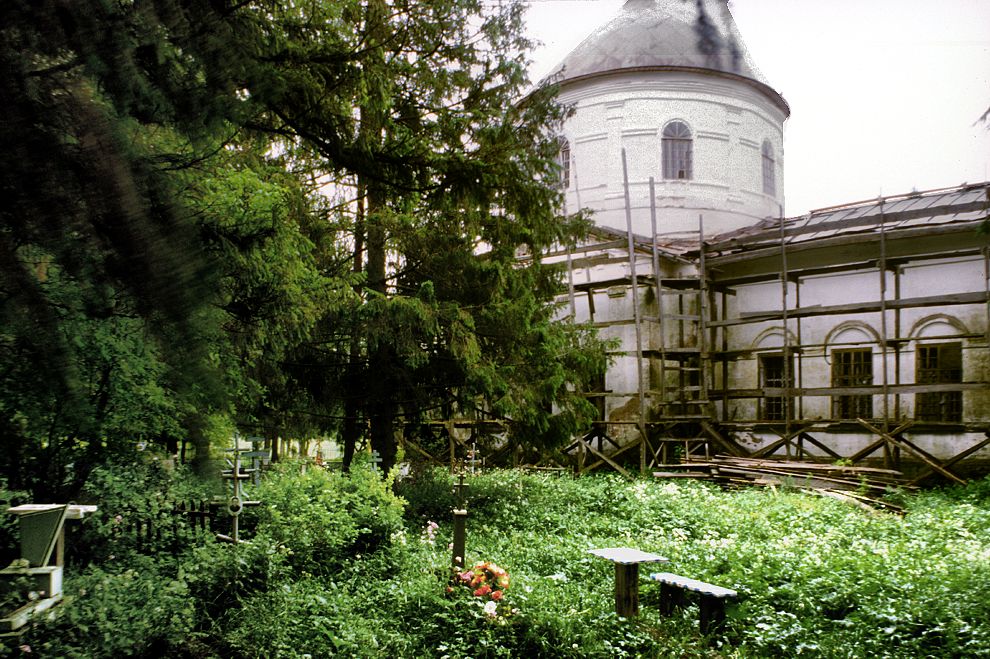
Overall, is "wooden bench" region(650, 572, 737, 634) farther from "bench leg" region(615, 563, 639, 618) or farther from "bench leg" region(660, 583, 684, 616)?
"bench leg" region(615, 563, 639, 618)

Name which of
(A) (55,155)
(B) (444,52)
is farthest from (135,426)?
(A) (55,155)

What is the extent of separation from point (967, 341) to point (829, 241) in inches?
136

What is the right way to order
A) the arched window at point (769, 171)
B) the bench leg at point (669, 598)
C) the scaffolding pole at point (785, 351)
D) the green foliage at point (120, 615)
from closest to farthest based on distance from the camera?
the green foliage at point (120, 615), the bench leg at point (669, 598), the scaffolding pole at point (785, 351), the arched window at point (769, 171)

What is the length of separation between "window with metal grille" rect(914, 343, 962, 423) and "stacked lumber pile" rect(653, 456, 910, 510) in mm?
2430

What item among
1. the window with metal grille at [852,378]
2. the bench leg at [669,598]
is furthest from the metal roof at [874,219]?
the bench leg at [669,598]

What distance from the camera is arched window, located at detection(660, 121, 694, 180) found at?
886 inches

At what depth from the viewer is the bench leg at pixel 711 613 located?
20.6ft

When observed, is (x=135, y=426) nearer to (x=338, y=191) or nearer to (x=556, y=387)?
(x=338, y=191)

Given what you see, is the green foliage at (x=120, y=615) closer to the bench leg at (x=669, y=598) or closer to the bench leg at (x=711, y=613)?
the bench leg at (x=669, y=598)

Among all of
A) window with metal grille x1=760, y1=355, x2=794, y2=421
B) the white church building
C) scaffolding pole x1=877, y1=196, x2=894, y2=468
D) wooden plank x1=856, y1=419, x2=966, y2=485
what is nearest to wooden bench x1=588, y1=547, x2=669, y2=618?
the white church building

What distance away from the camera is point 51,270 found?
6.45 ft

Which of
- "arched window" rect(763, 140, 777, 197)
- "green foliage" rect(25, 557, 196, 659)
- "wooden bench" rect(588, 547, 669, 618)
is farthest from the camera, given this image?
"arched window" rect(763, 140, 777, 197)

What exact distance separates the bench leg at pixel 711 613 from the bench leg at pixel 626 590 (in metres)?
0.53

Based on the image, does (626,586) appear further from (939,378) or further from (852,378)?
(852,378)
